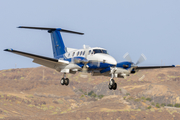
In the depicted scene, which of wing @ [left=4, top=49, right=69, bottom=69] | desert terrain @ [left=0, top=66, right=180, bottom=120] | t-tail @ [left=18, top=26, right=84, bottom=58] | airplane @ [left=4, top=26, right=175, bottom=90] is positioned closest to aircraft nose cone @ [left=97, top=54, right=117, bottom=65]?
airplane @ [left=4, top=26, right=175, bottom=90]

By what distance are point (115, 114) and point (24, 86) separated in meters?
56.4

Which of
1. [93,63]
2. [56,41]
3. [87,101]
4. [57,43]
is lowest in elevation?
[87,101]

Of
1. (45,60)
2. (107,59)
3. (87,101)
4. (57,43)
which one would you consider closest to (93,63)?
(107,59)

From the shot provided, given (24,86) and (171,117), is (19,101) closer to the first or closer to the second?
(24,86)

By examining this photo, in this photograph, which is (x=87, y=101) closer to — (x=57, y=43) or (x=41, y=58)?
(x=57, y=43)

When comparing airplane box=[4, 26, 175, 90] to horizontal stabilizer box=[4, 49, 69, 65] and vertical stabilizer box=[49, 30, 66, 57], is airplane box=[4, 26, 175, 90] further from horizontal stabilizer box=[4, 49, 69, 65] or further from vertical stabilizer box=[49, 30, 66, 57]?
vertical stabilizer box=[49, 30, 66, 57]

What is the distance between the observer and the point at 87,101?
383 ft

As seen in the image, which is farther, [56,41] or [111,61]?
[56,41]

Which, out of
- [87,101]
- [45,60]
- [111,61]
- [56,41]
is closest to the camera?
[111,61]

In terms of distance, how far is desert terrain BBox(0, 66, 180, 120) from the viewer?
78812 mm

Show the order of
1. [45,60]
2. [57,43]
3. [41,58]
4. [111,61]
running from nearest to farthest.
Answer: [111,61], [41,58], [45,60], [57,43]

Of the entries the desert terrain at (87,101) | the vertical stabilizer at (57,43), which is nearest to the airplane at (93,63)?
the vertical stabilizer at (57,43)

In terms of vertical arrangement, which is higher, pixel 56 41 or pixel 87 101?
pixel 56 41

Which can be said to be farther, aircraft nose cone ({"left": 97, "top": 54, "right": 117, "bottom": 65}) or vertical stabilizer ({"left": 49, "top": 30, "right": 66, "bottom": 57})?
vertical stabilizer ({"left": 49, "top": 30, "right": 66, "bottom": 57})
